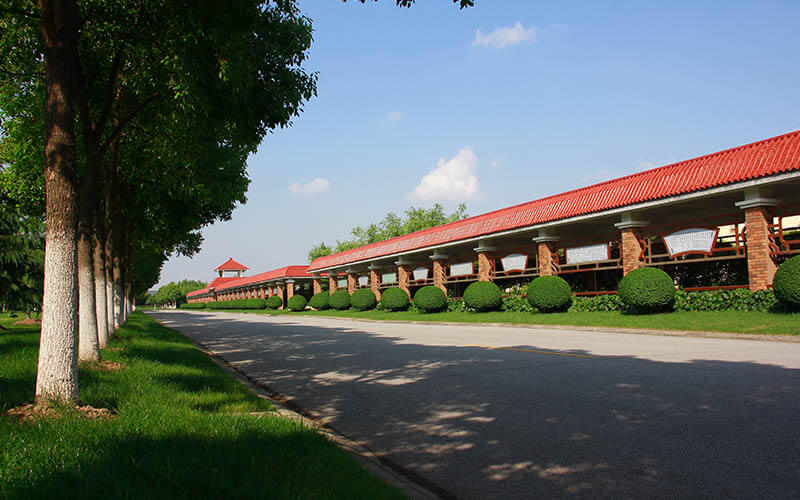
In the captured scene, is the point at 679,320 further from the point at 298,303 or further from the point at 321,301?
the point at 298,303

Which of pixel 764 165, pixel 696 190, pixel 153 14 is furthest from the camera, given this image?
pixel 696 190

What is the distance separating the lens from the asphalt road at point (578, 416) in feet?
13.3

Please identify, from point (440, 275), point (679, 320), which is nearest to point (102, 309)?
point (679, 320)

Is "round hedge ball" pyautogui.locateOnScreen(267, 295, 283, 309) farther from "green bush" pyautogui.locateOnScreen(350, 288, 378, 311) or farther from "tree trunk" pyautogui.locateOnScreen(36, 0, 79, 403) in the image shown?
"tree trunk" pyautogui.locateOnScreen(36, 0, 79, 403)

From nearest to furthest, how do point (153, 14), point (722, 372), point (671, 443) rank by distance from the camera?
point (671, 443)
point (722, 372)
point (153, 14)

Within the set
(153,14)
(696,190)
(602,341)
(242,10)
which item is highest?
(153,14)

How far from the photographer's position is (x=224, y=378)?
8625mm

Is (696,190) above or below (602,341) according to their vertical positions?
above

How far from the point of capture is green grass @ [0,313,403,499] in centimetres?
337

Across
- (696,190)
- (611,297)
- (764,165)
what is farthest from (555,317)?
(764,165)

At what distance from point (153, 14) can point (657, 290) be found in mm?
17066

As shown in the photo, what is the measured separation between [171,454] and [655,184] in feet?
67.5

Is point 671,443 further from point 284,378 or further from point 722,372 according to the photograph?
point 284,378

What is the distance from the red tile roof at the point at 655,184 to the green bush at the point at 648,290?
299 centimetres
